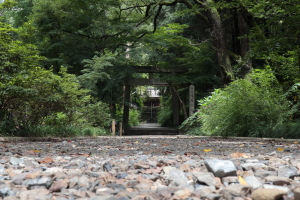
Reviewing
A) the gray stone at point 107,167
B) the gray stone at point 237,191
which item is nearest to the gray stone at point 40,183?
the gray stone at point 107,167

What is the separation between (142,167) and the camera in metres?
2.00

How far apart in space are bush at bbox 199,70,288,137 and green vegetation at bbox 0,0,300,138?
2cm

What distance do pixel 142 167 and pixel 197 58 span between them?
11.9 m

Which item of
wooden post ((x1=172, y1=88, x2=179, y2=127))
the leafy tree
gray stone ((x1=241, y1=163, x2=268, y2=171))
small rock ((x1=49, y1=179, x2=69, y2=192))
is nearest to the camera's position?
small rock ((x1=49, y1=179, x2=69, y2=192))

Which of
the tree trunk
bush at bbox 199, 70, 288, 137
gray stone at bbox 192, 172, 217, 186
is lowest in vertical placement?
gray stone at bbox 192, 172, 217, 186

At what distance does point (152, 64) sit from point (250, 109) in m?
8.95

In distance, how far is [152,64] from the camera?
601 inches

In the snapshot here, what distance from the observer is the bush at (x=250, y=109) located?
661 centimetres

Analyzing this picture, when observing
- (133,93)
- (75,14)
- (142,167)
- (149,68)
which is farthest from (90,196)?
(133,93)

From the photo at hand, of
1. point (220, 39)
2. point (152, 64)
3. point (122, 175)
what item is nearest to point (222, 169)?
point (122, 175)

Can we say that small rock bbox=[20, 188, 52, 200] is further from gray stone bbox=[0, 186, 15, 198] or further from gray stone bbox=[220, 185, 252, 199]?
gray stone bbox=[220, 185, 252, 199]

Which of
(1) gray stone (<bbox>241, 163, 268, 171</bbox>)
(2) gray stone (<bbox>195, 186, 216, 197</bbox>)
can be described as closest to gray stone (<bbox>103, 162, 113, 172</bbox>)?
(2) gray stone (<bbox>195, 186, 216, 197</bbox>)

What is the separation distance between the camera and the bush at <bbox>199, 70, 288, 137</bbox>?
21.7ft

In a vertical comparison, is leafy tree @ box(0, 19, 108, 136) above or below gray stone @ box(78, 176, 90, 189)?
above
